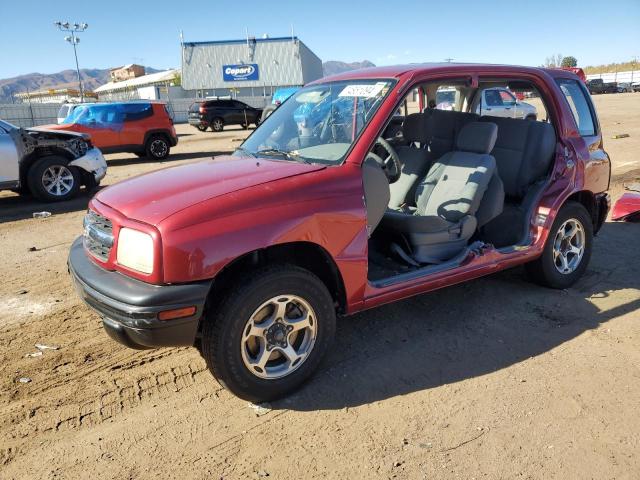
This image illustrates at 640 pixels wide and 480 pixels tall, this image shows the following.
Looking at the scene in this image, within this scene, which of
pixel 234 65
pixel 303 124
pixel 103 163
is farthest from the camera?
pixel 234 65

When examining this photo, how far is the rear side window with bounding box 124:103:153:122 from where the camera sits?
48.1ft

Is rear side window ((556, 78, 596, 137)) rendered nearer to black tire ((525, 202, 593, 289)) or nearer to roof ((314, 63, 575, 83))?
roof ((314, 63, 575, 83))

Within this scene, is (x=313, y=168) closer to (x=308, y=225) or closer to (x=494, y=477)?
(x=308, y=225)

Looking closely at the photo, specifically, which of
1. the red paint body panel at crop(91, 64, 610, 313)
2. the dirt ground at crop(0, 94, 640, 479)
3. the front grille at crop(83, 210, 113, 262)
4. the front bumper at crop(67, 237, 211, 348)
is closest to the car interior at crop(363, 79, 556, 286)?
the red paint body panel at crop(91, 64, 610, 313)

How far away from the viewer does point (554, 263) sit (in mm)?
4609

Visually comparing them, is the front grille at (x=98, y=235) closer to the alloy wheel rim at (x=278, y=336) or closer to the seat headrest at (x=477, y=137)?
the alloy wheel rim at (x=278, y=336)

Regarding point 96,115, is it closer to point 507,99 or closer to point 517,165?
point 507,99

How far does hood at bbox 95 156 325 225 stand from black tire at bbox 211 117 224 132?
23.5 m

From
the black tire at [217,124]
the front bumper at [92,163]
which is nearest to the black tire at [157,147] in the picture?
the front bumper at [92,163]

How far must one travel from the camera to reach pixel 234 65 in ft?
172

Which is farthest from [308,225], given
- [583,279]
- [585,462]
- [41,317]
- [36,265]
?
[36,265]

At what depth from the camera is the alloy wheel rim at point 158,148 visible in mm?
15151

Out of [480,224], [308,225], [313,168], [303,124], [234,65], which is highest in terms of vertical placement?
[234,65]

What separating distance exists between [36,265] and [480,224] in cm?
478
